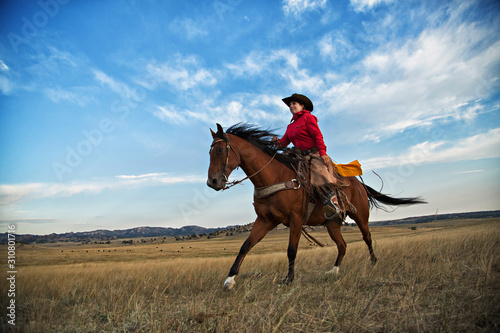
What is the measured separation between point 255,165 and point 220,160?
31.2 inches

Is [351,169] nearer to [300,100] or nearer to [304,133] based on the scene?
[304,133]

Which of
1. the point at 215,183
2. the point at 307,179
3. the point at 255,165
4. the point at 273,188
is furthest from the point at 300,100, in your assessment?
the point at 215,183

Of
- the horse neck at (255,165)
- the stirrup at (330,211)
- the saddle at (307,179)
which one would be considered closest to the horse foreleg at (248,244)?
the horse neck at (255,165)

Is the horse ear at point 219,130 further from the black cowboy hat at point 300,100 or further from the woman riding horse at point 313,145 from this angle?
the black cowboy hat at point 300,100

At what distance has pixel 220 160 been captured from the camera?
4.92 m

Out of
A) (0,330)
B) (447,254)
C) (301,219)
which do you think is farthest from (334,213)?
(0,330)

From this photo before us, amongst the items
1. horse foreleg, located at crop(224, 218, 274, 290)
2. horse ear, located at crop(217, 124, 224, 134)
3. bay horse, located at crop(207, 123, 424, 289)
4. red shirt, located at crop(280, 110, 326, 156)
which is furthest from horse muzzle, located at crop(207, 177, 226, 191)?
red shirt, located at crop(280, 110, 326, 156)

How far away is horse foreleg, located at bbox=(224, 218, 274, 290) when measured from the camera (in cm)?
478

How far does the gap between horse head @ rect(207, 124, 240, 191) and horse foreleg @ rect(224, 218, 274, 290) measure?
1124mm

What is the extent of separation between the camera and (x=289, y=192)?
5293mm

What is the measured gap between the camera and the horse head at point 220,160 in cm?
476

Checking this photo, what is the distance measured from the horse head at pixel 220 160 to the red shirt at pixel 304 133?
1439 millimetres

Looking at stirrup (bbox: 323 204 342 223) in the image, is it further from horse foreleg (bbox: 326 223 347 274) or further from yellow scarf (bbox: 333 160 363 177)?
yellow scarf (bbox: 333 160 363 177)

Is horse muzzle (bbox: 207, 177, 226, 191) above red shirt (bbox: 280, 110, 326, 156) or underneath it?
underneath
